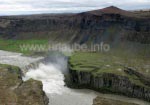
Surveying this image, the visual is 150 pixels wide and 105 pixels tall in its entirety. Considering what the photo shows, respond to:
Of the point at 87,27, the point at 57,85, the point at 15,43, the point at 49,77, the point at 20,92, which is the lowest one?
the point at 15,43

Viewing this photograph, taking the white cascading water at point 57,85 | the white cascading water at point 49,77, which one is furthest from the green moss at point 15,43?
the white cascading water at point 49,77

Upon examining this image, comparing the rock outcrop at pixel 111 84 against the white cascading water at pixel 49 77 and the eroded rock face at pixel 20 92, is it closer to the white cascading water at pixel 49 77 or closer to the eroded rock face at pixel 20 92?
the white cascading water at pixel 49 77

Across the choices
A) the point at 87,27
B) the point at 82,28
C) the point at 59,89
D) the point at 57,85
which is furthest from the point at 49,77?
the point at 82,28

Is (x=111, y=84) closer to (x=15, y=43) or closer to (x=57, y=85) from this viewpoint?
(x=57, y=85)

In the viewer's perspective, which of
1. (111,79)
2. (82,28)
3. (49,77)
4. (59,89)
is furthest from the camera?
(82,28)

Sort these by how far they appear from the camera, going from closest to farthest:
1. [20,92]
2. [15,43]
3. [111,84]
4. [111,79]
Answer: [20,92] < [111,84] < [111,79] < [15,43]

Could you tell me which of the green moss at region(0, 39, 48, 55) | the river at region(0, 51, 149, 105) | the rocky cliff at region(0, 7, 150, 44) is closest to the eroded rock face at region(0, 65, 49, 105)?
the river at region(0, 51, 149, 105)

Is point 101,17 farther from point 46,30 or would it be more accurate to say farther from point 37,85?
point 37,85
